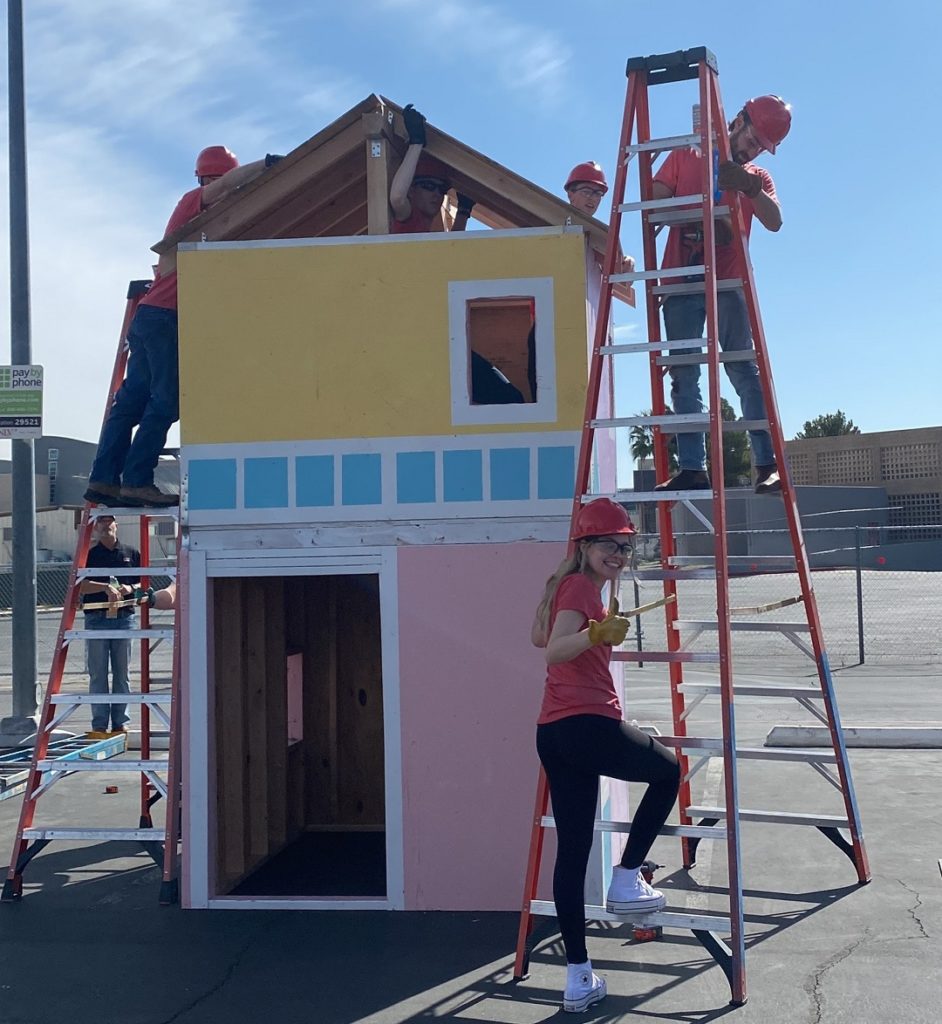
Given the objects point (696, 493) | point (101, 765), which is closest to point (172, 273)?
point (101, 765)

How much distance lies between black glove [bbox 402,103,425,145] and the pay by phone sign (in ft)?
19.5

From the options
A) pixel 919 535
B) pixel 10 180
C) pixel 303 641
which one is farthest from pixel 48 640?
pixel 919 535

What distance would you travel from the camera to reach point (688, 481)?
5.96 m

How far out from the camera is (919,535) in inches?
1780

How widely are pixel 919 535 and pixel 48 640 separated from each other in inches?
1348

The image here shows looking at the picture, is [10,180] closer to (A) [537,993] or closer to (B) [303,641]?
(B) [303,641]

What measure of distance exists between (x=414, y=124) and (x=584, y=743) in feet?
12.0

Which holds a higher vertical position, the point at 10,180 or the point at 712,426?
the point at 10,180

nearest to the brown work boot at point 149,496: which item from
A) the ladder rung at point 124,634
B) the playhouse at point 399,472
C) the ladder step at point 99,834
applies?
the playhouse at point 399,472

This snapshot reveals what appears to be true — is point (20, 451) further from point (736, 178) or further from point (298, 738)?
point (736, 178)

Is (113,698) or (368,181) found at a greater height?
(368,181)

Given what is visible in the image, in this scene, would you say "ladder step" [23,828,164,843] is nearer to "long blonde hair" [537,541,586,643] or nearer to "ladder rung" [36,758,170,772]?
"ladder rung" [36,758,170,772]

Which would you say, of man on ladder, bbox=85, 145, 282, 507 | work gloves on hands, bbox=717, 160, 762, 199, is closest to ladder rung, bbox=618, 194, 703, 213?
work gloves on hands, bbox=717, 160, 762, 199

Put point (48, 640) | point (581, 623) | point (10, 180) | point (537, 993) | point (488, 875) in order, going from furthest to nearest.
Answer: point (48, 640)
point (10, 180)
point (488, 875)
point (537, 993)
point (581, 623)
